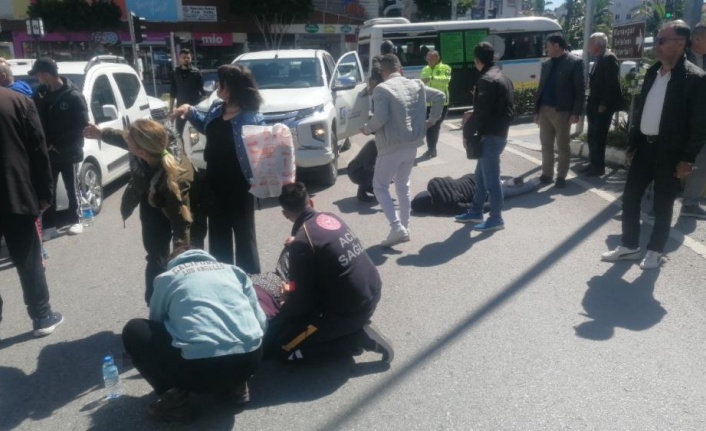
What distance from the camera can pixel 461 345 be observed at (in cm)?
414

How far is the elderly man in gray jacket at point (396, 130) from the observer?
224 inches

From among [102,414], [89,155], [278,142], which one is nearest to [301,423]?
[102,414]

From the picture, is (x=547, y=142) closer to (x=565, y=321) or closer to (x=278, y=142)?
(x=565, y=321)

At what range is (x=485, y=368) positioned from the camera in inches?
151

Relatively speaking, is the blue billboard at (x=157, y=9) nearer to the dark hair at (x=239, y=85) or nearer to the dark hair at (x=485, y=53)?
the dark hair at (x=485, y=53)

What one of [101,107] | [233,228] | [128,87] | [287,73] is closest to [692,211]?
[233,228]

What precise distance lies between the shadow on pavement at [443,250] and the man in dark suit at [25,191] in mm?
2949

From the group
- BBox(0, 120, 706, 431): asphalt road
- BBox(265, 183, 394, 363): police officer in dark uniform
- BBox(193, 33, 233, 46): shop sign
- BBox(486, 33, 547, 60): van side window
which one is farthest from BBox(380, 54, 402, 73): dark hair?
BBox(193, 33, 233, 46): shop sign

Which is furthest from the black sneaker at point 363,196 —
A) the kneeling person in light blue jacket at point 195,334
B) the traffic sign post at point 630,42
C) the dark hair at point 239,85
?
the kneeling person in light blue jacket at point 195,334

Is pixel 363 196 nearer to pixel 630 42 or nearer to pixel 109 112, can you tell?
pixel 109 112

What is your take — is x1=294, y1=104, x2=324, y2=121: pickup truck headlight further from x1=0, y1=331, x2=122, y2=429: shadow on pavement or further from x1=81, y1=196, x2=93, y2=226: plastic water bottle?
x1=0, y1=331, x2=122, y2=429: shadow on pavement

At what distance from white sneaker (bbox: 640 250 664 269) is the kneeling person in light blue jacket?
3.52 metres

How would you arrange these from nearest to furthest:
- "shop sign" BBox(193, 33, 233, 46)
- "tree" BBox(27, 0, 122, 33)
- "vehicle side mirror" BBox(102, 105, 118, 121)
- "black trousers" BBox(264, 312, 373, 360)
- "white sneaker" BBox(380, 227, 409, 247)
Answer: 1. "black trousers" BBox(264, 312, 373, 360)
2. "white sneaker" BBox(380, 227, 409, 247)
3. "vehicle side mirror" BBox(102, 105, 118, 121)
4. "tree" BBox(27, 0, 122, 33)
5. "shop sign" BBox(193, 33, 233, 46)

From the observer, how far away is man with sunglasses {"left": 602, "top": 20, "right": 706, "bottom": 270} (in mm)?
4832
